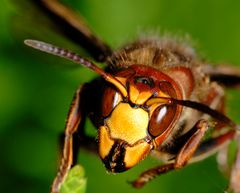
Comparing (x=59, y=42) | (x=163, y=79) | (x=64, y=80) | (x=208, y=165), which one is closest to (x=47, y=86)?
(x=64, y=80)

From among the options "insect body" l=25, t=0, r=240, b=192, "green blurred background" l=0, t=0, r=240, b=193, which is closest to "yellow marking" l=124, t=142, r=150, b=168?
"insect body" l=25, t=0, r=240, b=192

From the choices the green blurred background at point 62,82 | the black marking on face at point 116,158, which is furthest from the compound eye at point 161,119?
the green blurred background at point 62,82

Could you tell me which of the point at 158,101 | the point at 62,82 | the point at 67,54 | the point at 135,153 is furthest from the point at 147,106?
the point at 62,82

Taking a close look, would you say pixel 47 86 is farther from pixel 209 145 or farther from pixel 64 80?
pixel 209 145

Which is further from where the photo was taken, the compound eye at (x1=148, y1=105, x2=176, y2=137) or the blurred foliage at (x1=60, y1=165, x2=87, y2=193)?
the compound eye at (x1=148, y1=105, x2=176, y2=137)

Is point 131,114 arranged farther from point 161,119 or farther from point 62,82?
point 62,82

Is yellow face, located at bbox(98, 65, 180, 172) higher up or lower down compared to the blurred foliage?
higher up

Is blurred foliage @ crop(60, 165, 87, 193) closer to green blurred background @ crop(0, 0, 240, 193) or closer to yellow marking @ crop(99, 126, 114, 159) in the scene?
yellow marking @ crop(99, 126, 114, 159)
